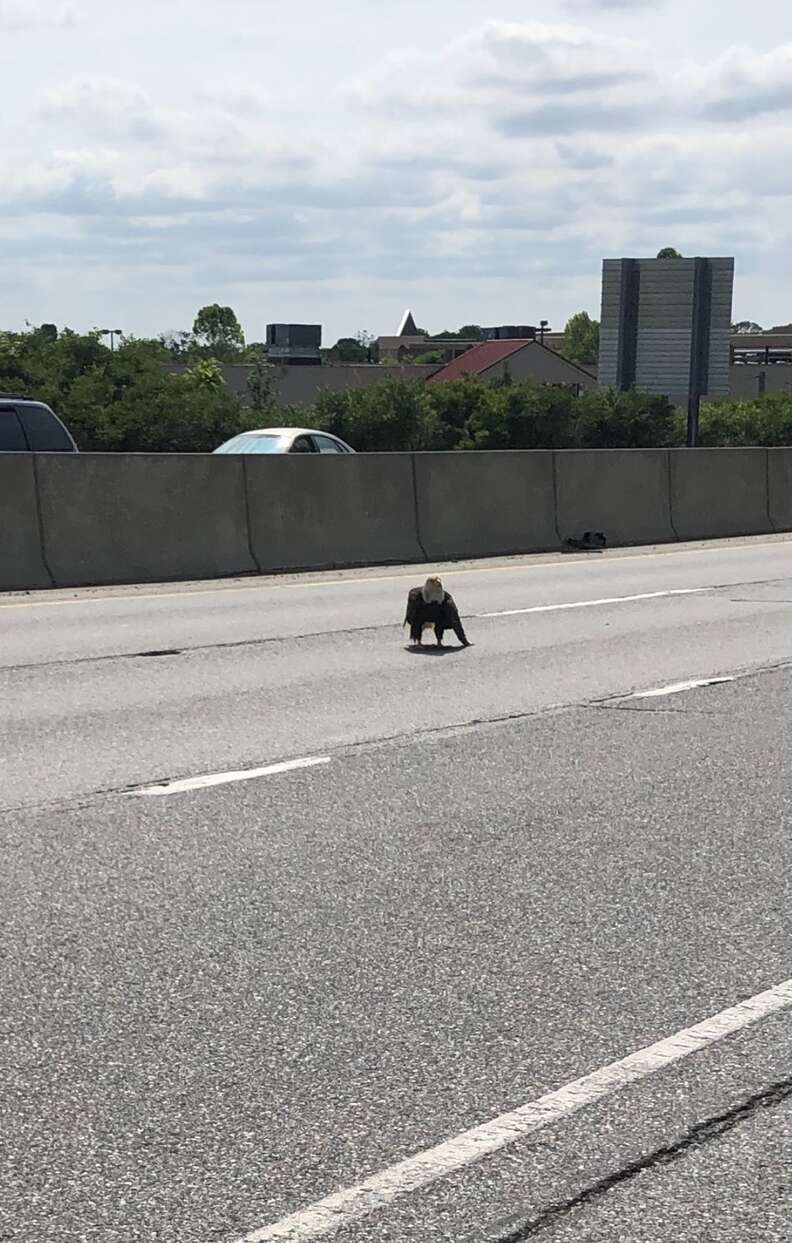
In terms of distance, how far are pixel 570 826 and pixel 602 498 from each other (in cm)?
1819

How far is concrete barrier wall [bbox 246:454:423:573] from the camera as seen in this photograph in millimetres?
20656

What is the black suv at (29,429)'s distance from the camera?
19.8 m

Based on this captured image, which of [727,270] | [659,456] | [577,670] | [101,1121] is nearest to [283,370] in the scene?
[727,270]

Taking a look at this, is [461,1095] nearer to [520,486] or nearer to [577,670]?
[577,670]

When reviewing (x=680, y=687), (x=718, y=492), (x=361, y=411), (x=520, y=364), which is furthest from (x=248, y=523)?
(x=520, y=364)

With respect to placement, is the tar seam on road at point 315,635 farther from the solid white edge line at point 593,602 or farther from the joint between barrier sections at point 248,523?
the joint between barrier sections at point 248,523

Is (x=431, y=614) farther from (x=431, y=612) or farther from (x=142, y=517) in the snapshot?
(x=142, y=517)

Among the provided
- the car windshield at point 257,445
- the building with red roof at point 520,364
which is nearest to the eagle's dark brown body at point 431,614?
the car windshield at point 257,445

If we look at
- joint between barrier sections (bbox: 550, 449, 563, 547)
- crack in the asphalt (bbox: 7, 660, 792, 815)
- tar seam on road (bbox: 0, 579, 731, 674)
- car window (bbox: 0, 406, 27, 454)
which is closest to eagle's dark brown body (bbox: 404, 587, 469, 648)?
tar seam on road (bbox: 0, 579, 731, 674)

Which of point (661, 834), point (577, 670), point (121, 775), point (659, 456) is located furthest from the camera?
point (659, 456)

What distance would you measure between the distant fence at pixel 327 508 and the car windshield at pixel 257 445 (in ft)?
8.10

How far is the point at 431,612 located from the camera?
13.9 metres

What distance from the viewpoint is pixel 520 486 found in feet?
79.6

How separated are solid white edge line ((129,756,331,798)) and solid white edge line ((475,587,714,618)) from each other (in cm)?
734
